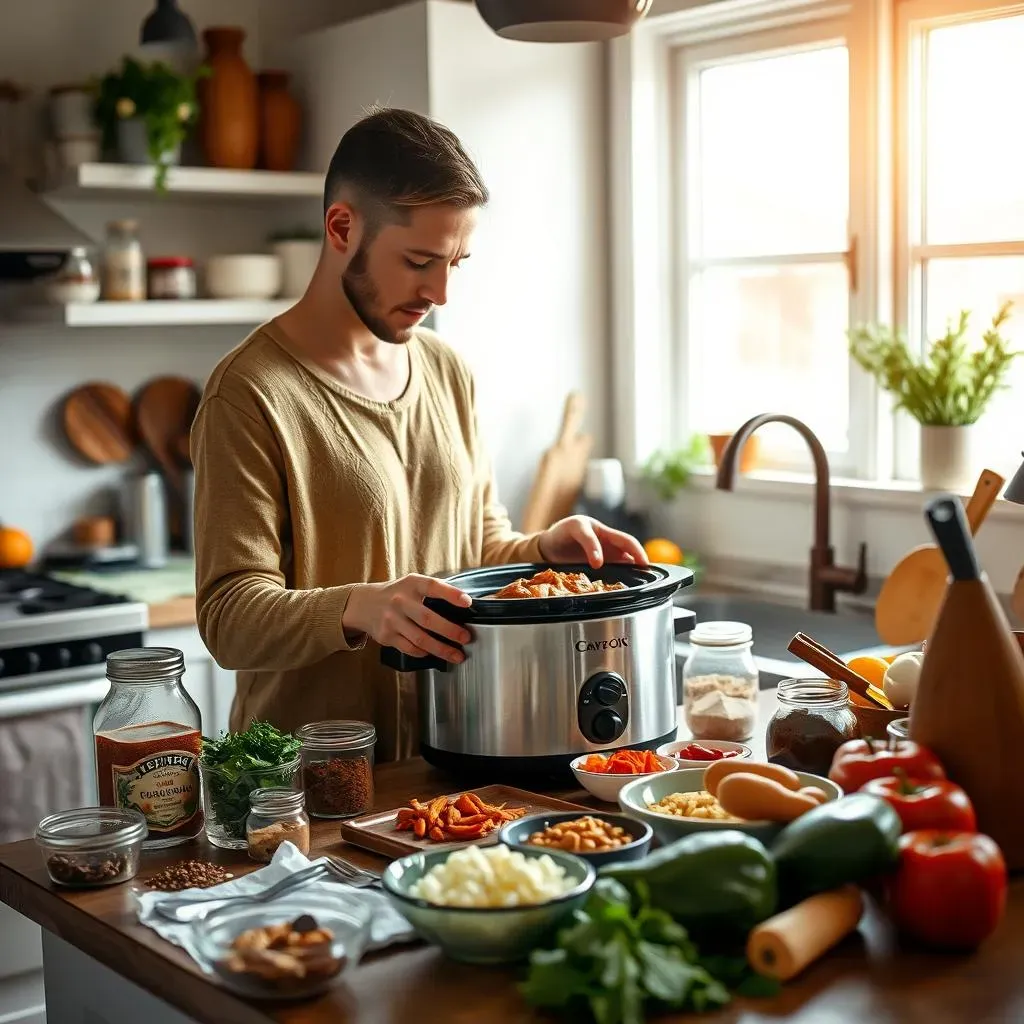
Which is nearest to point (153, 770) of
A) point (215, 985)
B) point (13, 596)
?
point (215, 985)

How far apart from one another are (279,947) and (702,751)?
629 millimetres

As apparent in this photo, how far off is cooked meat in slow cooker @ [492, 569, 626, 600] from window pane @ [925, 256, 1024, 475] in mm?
1563

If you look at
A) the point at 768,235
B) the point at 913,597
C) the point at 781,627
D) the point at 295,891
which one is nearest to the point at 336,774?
the point at 295,891

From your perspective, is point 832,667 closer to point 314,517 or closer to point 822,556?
point 314,517

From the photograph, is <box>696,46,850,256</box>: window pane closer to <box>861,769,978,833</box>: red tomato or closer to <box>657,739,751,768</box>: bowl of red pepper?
<box>657,739,751,768</box>: bowl of red pepper

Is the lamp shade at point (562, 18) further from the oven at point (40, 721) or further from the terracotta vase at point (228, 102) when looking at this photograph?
the terracotta vase at point (228, 102)

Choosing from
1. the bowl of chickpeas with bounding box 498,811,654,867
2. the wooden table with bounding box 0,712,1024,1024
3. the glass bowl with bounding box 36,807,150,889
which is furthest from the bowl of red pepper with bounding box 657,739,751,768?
the glass bowl with bounding box 36,807,150,889

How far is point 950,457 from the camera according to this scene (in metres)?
2.95

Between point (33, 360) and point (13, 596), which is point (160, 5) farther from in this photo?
point (13, 596)

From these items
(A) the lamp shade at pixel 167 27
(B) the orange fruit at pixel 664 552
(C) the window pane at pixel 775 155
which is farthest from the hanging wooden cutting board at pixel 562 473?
(A) the lamp shade at pixel 167 27

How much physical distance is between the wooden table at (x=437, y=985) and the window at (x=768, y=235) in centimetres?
216

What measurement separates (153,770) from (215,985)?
1.18 ft

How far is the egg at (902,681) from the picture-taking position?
1694 millimetres

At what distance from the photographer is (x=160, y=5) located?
10.6ft
